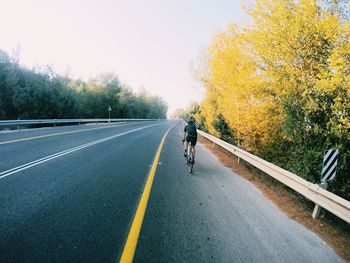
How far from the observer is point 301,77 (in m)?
7.55

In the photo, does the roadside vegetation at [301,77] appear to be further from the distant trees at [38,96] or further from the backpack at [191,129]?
the distant trees at [38,96]

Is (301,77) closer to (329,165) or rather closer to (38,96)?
(329,165)

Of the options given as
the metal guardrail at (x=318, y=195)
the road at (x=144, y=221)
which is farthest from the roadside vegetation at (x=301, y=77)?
the road at (x=144, y=221)

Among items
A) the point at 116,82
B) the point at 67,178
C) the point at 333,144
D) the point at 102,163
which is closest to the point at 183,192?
the point at 67,178

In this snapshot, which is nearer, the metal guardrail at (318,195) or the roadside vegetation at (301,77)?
the metal guardrail at (318,195)

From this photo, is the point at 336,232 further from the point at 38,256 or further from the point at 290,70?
the point at 290,70

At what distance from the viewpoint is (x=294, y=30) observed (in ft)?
25.2

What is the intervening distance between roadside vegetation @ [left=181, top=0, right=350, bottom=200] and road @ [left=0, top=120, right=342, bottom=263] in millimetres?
2587

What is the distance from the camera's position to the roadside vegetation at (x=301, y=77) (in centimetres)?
650

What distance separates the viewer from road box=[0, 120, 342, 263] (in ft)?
10.6

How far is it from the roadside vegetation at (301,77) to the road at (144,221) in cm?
259

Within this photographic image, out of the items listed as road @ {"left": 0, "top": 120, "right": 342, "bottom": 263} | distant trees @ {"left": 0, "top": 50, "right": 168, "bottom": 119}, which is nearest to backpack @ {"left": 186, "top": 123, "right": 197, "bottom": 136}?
road @ {"left": 0, "top": 120, "right": 342, "bottom": 263}

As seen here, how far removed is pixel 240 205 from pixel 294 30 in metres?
6.12

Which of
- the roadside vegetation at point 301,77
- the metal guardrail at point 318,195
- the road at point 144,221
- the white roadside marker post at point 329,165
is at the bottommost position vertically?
the road at point 144,221
